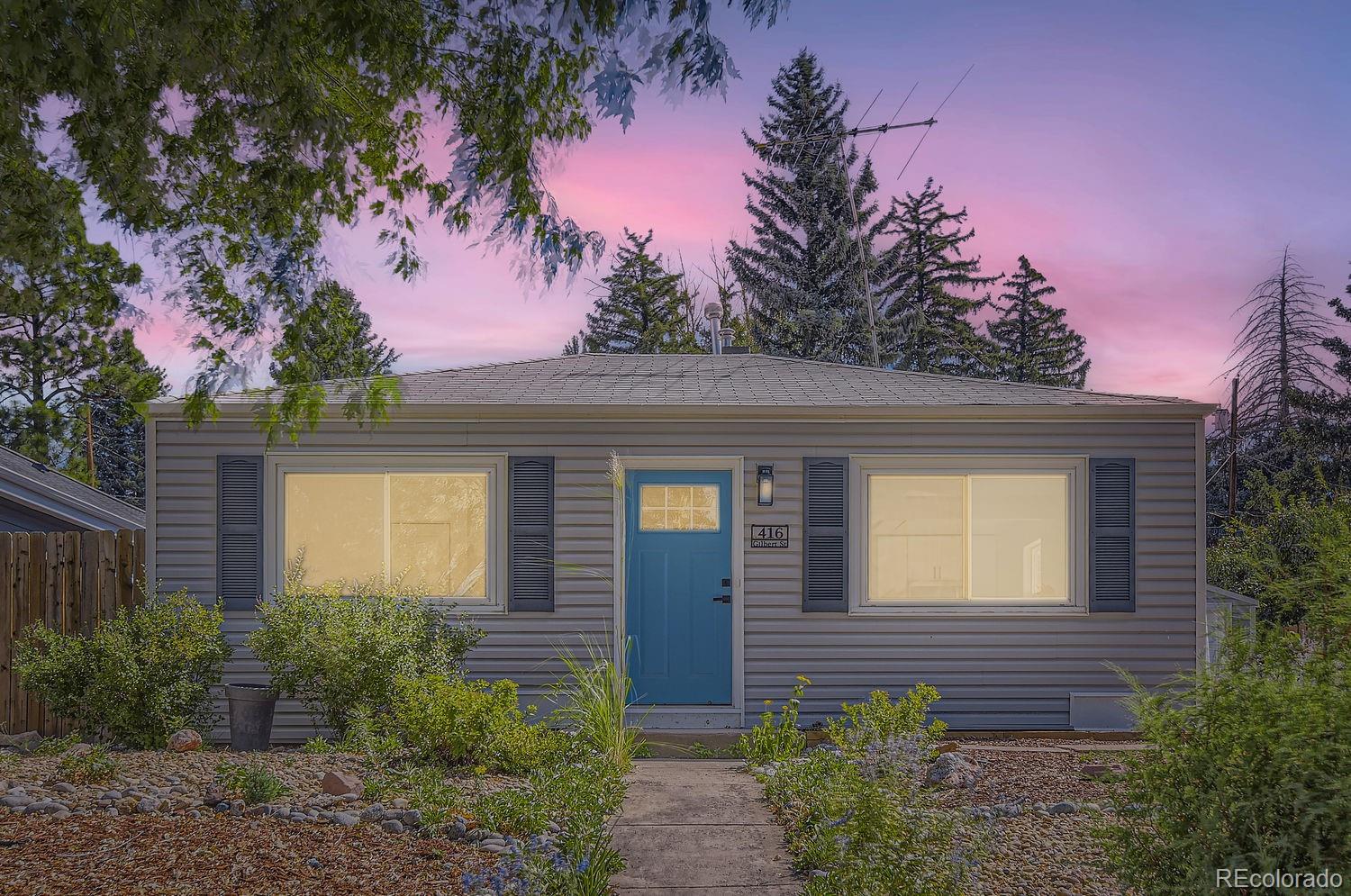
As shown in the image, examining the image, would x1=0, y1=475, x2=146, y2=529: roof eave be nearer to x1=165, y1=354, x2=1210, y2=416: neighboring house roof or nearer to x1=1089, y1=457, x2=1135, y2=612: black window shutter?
x1=165, y1=354, x2=1210, y2=416: neighboring house roof

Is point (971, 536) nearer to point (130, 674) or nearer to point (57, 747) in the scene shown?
point (130, 674)

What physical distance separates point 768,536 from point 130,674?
15.4ft

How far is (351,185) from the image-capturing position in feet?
14.9

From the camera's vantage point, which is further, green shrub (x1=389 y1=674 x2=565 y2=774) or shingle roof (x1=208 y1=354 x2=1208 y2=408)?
shingle roof (x1=208 y1=354 x2=1208 y2=408)

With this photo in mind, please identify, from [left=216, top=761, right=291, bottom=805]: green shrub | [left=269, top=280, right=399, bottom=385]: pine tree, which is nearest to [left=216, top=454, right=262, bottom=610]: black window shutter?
[left=216, top=761, right=291, bottom=805]: green shrub

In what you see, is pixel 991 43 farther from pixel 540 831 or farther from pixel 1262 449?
pixel 1262 449

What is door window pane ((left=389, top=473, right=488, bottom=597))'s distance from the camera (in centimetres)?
690

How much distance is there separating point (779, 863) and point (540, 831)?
3.53 feet

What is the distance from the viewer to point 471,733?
500 cm

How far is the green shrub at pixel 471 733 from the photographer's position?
495cm

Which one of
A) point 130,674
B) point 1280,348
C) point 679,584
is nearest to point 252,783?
point 130,674

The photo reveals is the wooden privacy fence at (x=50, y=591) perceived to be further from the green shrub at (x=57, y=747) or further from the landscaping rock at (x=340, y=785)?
the landscaping rock at (x=340, y=785)

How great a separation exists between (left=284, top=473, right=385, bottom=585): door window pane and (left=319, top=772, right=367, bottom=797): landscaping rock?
2637 millimetres

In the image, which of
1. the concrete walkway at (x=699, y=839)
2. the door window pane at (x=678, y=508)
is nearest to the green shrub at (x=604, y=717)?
the concrete walkway at (x=699, y=839)
